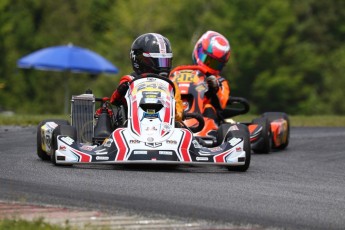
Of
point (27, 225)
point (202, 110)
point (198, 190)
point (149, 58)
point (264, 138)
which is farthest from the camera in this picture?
point (264, 138)

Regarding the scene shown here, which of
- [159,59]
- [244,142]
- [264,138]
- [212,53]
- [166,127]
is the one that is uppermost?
[159,59]

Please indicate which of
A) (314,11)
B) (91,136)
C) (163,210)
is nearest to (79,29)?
(314,11)

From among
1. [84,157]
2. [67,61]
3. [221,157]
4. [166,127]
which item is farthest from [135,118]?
[67,61]

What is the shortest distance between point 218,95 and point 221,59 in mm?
905

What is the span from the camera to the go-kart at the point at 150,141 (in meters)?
11.0

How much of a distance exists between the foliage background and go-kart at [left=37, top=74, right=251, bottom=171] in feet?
169

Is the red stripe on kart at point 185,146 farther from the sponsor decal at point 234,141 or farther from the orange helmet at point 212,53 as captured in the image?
the orange helmet at point 212,53

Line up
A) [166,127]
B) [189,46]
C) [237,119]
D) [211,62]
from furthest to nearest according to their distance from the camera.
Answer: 1. [189,46]
2. [237,119]
3. [211,62]
4. [166,127]

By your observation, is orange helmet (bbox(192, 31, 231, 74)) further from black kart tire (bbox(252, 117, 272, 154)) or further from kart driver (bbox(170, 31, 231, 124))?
black kart tire (bbox(252, 117, 272, 154))

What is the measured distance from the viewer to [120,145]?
11047mm

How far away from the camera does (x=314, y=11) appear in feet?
260

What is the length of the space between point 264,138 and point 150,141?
159 inches

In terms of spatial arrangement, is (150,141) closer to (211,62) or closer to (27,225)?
(27,225)

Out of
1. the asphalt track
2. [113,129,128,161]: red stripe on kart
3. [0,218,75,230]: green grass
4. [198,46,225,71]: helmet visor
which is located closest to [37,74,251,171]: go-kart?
[113,129,128,161]: red stripe on kart
